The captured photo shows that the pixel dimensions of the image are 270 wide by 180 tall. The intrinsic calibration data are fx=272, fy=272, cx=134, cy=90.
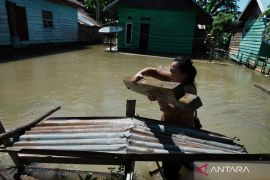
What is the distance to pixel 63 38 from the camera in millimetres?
21078

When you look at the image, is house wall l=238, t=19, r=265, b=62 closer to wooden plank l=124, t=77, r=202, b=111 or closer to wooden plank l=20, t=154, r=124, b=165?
wooden plank l=124, t=77, r=202, b=111

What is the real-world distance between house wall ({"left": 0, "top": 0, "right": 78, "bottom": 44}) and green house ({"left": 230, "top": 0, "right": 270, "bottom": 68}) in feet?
42.5

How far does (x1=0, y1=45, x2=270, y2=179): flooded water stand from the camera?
18.8ft

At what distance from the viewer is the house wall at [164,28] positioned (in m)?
20.5

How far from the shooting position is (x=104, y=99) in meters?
7.37

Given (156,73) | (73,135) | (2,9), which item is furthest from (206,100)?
(2,9)

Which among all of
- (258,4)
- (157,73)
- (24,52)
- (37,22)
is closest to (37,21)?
(37,22)

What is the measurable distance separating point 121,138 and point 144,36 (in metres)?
19.9

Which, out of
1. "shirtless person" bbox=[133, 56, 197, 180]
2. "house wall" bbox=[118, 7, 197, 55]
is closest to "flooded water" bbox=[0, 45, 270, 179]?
Answer: "shirtless person" bbox=[133, 56, 197, 180]

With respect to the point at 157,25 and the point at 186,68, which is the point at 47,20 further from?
the point at 186,68

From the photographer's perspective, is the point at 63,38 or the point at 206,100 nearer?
the point at 206,100

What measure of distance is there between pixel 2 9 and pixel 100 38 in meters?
17.6

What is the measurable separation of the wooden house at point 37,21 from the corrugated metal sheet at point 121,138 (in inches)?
504

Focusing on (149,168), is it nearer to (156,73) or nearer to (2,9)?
(156,73)
